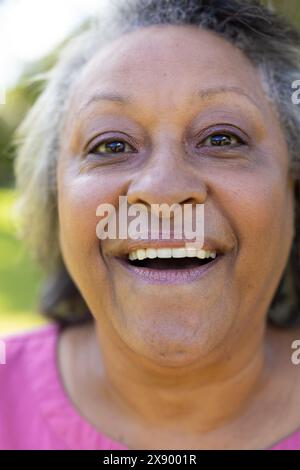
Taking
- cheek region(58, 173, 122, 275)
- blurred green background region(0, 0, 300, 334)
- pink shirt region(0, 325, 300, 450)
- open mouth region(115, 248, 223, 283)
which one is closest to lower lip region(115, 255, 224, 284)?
open mouth region(115, 248, 223, 283)

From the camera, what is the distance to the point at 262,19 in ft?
5.58

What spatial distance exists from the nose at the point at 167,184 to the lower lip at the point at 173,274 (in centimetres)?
17

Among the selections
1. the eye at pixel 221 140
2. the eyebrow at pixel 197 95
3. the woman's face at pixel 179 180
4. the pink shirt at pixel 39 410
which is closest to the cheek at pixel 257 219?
the woman's face at pixel 179 180

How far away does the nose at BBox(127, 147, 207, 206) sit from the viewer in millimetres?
1396

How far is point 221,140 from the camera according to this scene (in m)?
1.57

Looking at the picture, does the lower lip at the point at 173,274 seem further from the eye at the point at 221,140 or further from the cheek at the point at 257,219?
the eye at the point at 221,140

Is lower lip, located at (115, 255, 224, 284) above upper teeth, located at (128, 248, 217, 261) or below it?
below

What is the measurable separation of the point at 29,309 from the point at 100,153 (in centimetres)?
267

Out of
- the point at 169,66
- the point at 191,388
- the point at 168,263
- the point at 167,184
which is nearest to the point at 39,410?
the point at 191,388

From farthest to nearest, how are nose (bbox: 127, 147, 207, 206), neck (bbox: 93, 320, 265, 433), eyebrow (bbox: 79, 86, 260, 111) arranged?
neck (bbox: 93, 320, 265, 433)
eyebrow (bbox: 79, 86, 260, 111)
nose (bbox: 127, 147, 207, 206)

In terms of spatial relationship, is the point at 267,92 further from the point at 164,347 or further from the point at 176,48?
the point at 164,347

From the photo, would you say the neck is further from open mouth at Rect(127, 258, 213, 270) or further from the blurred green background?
the blurred green background

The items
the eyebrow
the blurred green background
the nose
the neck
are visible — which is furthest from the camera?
the blurred green background

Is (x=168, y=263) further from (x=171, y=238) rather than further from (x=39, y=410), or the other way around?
(x=39, y=410)
